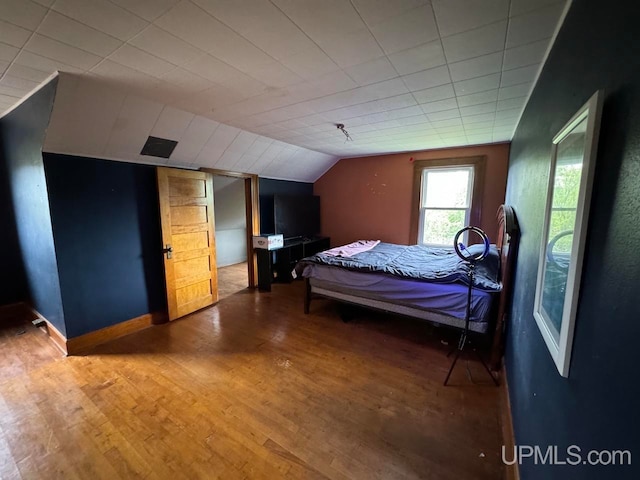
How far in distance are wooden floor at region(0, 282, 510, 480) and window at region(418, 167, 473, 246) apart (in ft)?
6.93

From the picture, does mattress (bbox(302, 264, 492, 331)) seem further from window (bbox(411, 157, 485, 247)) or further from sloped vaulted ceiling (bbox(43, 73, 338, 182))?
window (bbox(411, 157, 485, 247))

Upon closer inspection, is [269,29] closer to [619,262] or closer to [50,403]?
[619,262]

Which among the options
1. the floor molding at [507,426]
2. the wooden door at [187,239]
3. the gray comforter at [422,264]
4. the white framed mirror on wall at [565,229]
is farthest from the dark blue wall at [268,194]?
the white framed mirror on wall at [565,229]

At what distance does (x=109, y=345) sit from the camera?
278 centimetres

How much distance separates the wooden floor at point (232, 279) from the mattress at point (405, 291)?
1.76 m

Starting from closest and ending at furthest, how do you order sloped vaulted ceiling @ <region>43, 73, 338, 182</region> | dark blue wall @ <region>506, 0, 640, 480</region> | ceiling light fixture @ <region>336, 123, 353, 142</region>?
dark blue wall @ <region>506, 0, 640, 480</region> → sloped vaulted ceiling @ <region>43, 73, 338, 182</region> → ceiling light fixture @ <region>336, 123, 353, 142</region>

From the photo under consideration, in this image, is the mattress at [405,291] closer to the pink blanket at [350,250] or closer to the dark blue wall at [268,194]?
the pink blanket at [350,250]

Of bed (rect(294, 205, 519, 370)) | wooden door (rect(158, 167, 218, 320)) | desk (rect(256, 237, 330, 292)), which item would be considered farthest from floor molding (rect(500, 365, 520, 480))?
wooden door (rect(158, 167, 218, 320))

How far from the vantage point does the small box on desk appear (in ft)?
14.2

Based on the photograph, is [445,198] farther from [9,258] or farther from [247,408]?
[9,258]

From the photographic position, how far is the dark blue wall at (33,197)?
2300mm

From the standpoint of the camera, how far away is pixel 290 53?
163cm

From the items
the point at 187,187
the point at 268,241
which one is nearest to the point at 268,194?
the point at 268,241

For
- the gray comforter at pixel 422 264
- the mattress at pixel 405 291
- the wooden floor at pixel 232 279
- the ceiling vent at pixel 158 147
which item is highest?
the ceiling vent at pixel 158 147
